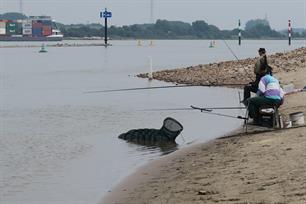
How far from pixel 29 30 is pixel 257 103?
184 metres

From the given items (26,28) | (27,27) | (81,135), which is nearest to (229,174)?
(81,135)

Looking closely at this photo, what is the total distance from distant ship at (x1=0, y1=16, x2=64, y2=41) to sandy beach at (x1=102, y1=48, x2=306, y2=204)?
7162 inches

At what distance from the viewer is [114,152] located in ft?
43.0

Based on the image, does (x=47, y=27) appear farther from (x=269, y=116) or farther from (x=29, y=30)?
(x=269, y=116)

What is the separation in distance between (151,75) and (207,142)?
2347 cm

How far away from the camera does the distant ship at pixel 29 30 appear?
190 m

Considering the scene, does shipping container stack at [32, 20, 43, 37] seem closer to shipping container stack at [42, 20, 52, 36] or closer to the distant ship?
the distant ship

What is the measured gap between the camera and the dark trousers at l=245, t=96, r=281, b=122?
40.1 feet

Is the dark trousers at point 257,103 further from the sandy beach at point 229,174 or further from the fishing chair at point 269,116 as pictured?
the sandy beach at point 229,174

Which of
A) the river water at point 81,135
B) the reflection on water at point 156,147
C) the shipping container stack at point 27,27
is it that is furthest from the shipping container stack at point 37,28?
the reflection on water at point 156,147

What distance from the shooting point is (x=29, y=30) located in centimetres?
19112

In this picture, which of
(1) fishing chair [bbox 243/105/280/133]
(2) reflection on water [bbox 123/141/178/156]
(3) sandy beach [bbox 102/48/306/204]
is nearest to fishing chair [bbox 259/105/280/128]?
(1) fishing chair [bbox 243/105/280/133]

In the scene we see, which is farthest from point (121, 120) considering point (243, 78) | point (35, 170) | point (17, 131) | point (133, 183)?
point (243, 78)

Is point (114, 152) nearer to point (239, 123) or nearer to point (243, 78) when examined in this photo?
point (239, 123)
